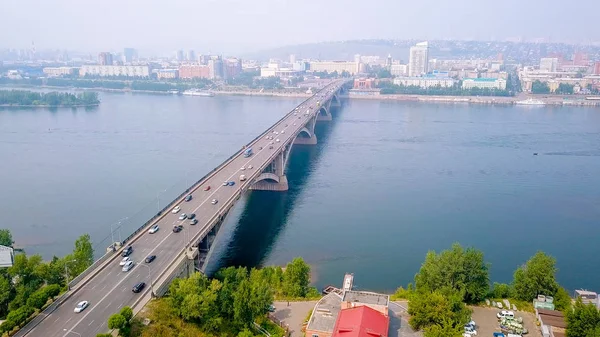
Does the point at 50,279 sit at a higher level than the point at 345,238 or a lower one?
higher

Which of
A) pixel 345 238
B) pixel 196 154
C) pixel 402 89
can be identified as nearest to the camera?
pixel 345 238

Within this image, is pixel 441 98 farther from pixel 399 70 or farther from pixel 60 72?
pixel 60 72

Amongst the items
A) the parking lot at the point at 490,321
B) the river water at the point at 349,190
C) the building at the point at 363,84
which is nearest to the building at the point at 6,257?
the river water at the point at 349,190

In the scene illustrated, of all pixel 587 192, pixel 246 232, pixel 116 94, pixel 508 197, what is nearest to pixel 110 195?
pixel 246 232

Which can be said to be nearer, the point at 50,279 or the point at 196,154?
the point at 50,279

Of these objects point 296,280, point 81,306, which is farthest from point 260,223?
point 81,306

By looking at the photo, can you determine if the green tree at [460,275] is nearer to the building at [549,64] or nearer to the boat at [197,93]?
the boat at [197,93]

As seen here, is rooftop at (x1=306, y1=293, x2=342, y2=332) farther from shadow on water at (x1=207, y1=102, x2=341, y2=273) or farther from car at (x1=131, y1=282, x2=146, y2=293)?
shadow on water at (x1=207, y1=102, x2=341, y2=273)

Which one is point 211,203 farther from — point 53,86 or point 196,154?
point 53,86
